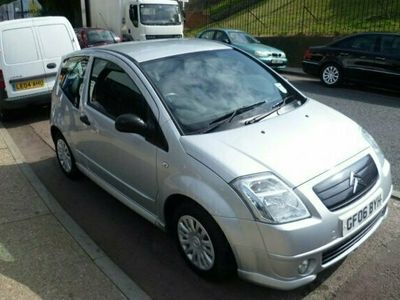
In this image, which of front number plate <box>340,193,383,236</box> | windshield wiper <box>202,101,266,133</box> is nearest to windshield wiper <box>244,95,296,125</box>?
windshield wiper <box>202,101,266,133</box>

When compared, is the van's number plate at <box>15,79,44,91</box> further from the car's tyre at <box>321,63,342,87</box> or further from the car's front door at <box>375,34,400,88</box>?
the car's front door at <box>375,34,400,88</box>

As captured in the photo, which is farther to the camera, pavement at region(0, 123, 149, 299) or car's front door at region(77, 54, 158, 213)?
car's front door at region(77, 54, 158, 213)

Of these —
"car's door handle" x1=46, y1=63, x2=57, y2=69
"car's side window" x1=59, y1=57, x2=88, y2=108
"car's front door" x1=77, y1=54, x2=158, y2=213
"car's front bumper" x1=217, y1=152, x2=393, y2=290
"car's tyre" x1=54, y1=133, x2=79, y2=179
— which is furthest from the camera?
"car's door handle" x1=46, y1=63, x2=57, y2=69

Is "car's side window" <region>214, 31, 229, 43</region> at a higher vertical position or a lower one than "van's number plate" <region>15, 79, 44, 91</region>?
higher

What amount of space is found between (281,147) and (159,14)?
16.8 meters

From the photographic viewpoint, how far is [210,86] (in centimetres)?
373

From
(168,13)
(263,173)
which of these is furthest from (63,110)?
(168,13)

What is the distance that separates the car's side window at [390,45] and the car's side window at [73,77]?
25.8ft

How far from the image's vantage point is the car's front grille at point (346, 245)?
2863 millimetres

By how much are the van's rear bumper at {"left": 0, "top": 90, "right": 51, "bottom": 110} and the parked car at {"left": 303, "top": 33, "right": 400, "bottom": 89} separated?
7181 millimetres

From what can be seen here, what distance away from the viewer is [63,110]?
512 cm

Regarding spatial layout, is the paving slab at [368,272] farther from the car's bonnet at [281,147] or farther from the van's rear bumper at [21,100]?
the van's rear bumper at [21,100]

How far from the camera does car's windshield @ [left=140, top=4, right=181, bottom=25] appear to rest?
18234 mm

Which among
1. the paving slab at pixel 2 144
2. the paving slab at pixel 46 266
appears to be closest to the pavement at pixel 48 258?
the paving slab at pixel 46 266
